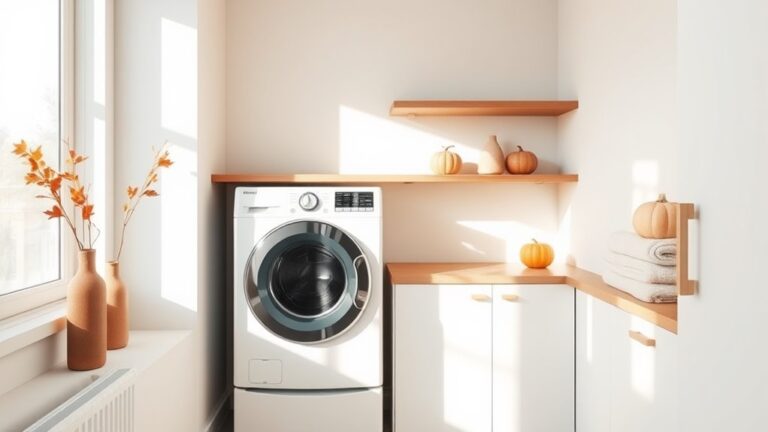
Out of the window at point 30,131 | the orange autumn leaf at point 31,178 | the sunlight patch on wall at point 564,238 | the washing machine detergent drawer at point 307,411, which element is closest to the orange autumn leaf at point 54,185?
the orange autumn leaf at point 31,178

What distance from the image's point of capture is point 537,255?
287 centimetres

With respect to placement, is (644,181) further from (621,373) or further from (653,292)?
(621,373)

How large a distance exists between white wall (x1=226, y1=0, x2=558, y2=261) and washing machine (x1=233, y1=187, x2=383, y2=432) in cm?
59

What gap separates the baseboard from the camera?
2.73m

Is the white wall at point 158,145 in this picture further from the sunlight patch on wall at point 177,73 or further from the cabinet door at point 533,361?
the cabinet door at point 533,361

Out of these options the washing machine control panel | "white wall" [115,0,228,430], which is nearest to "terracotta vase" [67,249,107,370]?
"white wall" [115,0,228,430]

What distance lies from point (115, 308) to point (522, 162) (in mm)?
1990

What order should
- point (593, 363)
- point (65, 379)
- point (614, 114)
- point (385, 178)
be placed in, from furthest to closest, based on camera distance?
point (385, 178)
point (614, 114)
point (593, 363)
point (65, 379)

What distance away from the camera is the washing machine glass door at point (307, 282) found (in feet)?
8.38

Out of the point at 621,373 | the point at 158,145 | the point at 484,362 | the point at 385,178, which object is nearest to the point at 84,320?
the point at 158,145

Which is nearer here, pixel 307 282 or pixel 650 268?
pixel 650 268

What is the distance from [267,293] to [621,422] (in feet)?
4.96

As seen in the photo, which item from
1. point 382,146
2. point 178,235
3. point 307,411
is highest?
point 382,146

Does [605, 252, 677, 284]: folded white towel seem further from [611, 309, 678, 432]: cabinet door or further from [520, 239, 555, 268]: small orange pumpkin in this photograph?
[520, 239, 555, 268]: small orange pumpkin
